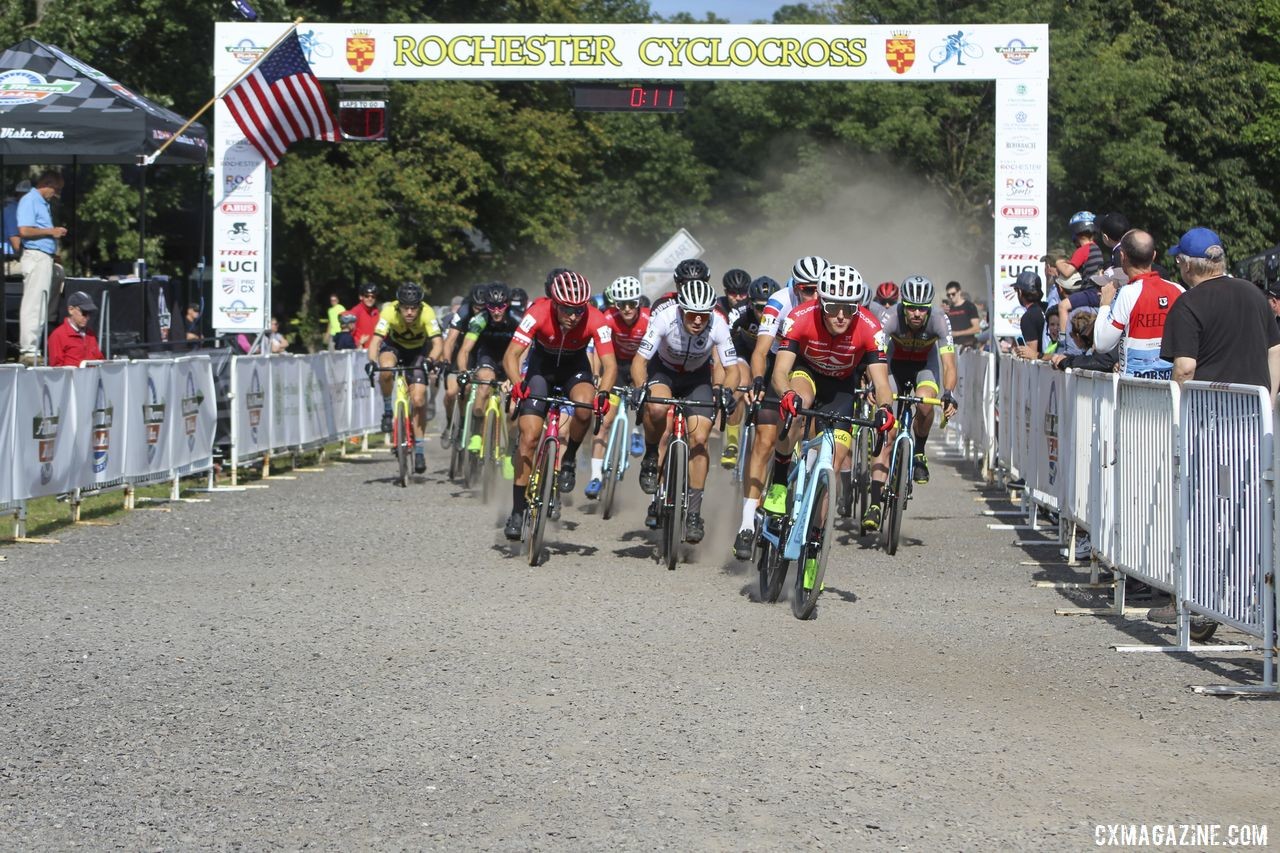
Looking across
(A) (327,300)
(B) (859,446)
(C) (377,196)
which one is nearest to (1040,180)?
(B) (859,446)

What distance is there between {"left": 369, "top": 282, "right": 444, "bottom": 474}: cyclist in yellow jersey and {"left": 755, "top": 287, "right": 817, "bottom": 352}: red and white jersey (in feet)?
16.4

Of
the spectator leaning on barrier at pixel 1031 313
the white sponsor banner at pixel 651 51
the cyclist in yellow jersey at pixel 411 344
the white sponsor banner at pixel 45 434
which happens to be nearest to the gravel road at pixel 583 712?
the white sponsor banner at pixel 45 434

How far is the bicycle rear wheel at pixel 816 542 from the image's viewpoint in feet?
31.9

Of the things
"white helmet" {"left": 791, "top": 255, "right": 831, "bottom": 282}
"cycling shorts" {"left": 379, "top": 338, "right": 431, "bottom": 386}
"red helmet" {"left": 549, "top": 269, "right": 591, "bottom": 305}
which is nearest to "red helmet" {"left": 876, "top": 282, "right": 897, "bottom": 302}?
"cycling shorts" {"left": 379, "top": 338, "right": 431, "bottom": 386}

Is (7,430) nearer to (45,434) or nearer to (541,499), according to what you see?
(45,434)

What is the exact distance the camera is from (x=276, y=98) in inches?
925

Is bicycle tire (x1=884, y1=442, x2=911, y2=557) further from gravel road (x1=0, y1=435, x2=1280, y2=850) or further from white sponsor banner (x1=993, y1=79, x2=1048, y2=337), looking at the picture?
white sponsor banner (x1=993, y1=79, x2=1048, y2=337)

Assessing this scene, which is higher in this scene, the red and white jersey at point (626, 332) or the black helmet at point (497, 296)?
the black helmet at point (497, 296)

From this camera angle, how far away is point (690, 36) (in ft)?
77.5

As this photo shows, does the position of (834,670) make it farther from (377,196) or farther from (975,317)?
(377,196)

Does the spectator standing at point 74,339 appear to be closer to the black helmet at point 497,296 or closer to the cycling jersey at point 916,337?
the black helmet at point 497,296

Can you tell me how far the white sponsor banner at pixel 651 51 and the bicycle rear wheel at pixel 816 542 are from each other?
47.6 feet

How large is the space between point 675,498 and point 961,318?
1345 centimetres

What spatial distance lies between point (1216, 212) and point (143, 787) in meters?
51.6
